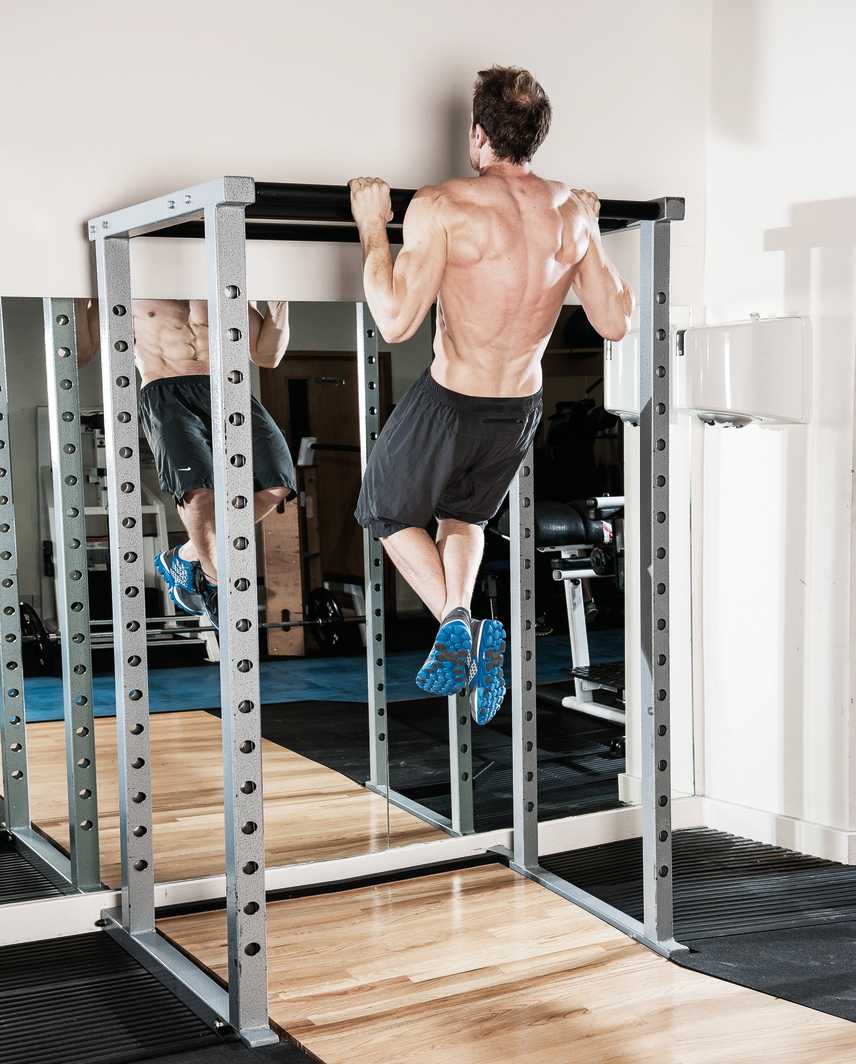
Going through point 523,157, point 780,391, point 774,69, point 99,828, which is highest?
point 774,69

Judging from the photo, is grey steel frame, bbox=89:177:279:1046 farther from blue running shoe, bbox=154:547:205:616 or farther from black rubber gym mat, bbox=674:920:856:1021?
black rubber gym mat, bbox=674:920:856:1021

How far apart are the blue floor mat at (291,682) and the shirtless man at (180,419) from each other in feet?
0.74

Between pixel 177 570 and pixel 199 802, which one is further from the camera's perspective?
pixel 199 802

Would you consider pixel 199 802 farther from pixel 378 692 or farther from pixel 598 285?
pixel 598 285

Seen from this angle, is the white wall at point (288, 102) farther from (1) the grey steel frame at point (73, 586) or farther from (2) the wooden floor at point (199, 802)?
(2) the wooden floor at point (199, 802)

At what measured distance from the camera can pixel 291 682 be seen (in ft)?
13.2

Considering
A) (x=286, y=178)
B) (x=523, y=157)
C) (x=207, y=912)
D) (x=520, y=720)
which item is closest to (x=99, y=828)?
(x=207, y=912)

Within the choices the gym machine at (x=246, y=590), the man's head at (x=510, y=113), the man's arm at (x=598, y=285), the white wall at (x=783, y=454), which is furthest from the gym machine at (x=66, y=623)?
the white wall at (x=783, y=454)

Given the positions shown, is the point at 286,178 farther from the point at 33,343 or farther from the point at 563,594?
the point at 563,594

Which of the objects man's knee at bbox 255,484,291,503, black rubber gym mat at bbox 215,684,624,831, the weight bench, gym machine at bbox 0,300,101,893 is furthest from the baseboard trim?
gym machine at bbox 0,300,101,893

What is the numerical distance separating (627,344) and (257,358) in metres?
1.31

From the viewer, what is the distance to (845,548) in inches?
169

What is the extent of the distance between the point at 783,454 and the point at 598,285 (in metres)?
1.33

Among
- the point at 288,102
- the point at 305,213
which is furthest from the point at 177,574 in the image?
the point at 288,102
